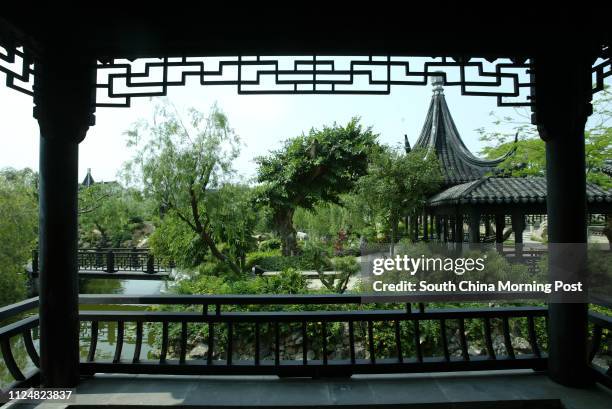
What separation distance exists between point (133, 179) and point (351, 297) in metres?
8.72

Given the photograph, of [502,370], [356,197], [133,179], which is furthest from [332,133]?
[502,370]

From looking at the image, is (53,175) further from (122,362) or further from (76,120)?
(122,362)

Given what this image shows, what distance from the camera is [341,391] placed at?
233 centimetres

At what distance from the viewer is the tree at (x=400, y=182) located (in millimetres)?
10805

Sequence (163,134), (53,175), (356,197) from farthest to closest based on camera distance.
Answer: (356,197) → (163,134) → (53,175)

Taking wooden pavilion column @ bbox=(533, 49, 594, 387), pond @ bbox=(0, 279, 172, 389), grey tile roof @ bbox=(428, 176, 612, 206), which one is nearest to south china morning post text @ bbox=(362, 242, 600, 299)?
grey tile roof @ bbox=(428, 176, 612, 206)

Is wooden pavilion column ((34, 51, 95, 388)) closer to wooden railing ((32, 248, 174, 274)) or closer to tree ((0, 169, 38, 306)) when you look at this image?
tree ((0, 169, 38, 306))

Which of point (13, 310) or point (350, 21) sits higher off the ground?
point (350, 21)

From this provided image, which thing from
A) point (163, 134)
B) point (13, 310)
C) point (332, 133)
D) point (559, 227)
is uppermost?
point (332, 133)

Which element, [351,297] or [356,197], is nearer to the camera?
[351,297]

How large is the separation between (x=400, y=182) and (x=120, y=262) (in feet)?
34.4

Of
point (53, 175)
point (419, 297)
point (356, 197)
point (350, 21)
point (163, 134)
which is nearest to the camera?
point (350, 21)

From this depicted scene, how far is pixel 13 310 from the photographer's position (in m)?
2.21

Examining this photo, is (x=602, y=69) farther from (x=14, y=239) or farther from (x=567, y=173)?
(x=14, y=239)
